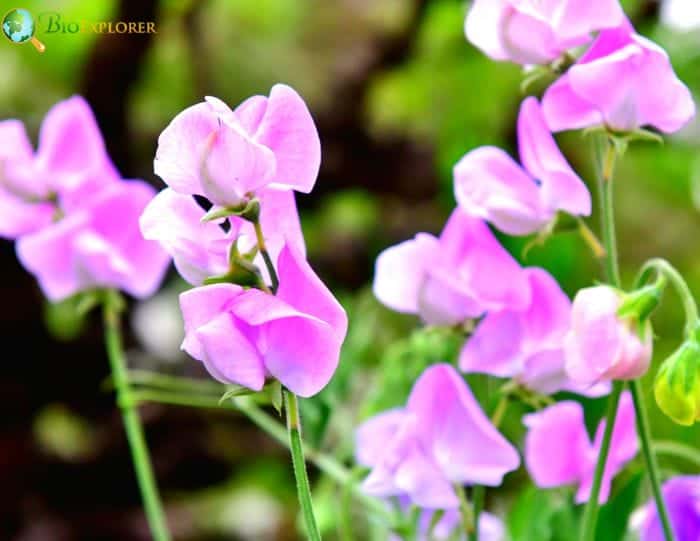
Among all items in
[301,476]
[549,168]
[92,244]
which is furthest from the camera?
[92,244]

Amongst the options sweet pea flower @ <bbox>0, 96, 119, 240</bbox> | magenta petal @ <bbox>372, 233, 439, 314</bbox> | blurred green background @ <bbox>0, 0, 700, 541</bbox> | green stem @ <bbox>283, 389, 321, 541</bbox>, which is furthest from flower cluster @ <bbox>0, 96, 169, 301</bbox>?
blurred green background @ <bbox>0, 0, 700, 541</bbox>

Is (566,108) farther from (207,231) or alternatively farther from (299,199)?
(299,199)

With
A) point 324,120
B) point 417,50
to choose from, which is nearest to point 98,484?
point 324,120

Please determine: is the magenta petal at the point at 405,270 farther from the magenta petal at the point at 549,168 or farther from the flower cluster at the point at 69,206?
the flower cluster at the point at 69,206

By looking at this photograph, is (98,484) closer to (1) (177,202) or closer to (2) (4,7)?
(2) (4,7)

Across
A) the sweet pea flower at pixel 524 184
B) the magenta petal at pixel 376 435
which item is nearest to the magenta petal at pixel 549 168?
the sweet pea flower at pixel 524 184

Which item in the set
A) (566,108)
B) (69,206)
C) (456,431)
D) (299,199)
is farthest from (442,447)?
(299,199)

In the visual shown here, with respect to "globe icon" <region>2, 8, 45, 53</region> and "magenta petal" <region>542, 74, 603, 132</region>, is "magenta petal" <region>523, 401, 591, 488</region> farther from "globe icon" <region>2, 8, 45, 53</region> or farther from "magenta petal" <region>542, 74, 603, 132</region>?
"globe icon" <region>2, 8, 45, 53</region>
